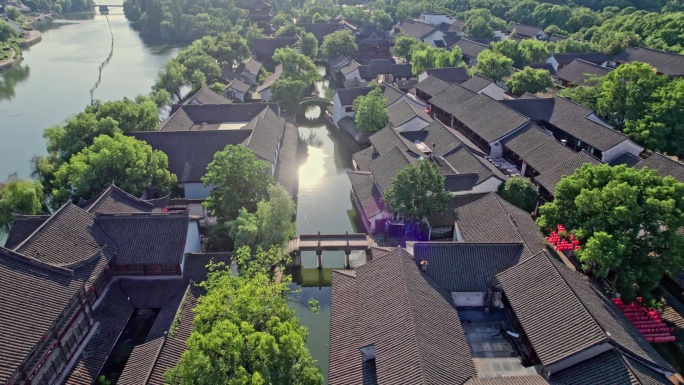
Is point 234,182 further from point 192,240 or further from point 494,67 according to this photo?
point 494,67

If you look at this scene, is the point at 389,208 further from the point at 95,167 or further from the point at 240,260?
the point at 95,167

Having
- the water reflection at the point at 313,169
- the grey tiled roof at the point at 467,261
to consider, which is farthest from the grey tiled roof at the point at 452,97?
the grey tiled roof at the point at 467,261

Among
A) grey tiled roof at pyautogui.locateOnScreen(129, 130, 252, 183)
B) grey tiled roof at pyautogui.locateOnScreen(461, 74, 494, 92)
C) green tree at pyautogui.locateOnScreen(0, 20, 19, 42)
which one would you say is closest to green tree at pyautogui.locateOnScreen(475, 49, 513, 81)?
grey tiled roof at pyautogui.locateOnScreen(461, 74, 494, 92)

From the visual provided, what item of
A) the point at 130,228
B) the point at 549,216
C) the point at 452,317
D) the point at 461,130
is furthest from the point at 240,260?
the point at 461,130

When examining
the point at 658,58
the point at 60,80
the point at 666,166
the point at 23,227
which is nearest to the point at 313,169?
the point at 23,227

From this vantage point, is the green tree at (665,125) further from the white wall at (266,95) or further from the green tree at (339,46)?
the green tree at (339,46)

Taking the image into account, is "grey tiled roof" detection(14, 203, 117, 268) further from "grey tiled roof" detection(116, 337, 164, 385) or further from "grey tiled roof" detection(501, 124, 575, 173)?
"grey tiled roof" detection(501, 124, 575, 173)
